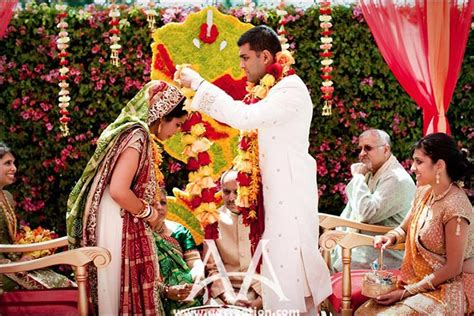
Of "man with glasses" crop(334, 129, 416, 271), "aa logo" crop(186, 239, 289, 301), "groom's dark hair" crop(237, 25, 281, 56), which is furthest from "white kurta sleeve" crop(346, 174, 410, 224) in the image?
"groom's dark hair" crop(237, 25, 281, 56)

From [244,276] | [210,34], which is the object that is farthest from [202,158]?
[210,34]

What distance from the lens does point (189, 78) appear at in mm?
4277

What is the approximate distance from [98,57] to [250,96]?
2.43m

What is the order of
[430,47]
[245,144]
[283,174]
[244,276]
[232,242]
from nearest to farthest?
[283,174] < [245,144] < [244,276] < [232,242] < [430,47]

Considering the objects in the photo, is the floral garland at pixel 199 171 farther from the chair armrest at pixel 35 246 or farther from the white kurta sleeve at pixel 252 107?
the chair armrest at pixel 35 246

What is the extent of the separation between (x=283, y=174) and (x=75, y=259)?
4.09 ft

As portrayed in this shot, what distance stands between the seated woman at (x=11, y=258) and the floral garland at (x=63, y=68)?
2.78 ft

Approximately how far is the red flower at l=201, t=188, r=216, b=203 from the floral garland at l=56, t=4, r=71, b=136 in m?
1.87

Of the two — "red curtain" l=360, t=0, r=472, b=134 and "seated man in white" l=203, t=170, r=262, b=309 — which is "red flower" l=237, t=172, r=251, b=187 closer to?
"seated man in white" l=203, t=170, r=262, b=309

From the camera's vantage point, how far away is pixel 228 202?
4.99m

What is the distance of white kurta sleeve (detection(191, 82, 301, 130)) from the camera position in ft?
13.6

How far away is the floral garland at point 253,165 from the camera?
14.1ft

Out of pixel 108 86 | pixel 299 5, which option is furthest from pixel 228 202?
pixel 299 5

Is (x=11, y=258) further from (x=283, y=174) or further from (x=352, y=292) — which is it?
(x=352, y=292)
